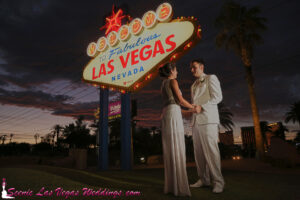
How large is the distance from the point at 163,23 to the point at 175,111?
6.04 m

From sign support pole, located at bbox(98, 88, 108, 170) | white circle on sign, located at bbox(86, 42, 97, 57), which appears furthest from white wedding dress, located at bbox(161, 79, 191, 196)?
white circle on sign, located at bbox(86, 42, 97, 57)

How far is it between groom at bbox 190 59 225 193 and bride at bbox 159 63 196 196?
0.31 metres

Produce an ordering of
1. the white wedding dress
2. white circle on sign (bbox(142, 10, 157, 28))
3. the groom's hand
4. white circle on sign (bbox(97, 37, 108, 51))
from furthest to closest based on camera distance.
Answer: white circle on sign (bbox(97, 37, 108, 51)) < white circle on sign (bbox(142, 10, 157, 28)) < the groom's hand < the white wedding dress

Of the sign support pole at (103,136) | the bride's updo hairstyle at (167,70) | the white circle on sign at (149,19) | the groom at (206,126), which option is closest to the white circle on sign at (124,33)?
the white circle on sign at (149,19)

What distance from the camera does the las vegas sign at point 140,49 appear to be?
761 centimetres

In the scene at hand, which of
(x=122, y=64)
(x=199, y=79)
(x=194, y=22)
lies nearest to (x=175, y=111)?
(x=199, y=79)

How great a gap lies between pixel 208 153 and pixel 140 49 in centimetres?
648

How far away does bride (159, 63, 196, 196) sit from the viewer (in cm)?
312

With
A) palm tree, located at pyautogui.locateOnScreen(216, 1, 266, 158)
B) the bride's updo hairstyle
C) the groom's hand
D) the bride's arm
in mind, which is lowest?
the groom's hand

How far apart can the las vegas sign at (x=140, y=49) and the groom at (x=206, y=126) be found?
3775mm

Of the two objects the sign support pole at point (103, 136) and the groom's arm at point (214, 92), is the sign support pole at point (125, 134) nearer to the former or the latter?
the sign support pole at point (103, 136)

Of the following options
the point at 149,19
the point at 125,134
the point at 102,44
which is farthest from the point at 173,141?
the point at 102,44

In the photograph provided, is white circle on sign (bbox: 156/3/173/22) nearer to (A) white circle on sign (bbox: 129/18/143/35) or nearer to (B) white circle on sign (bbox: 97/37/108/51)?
(A) white circle on sign (bbox: 129/18/143/35)

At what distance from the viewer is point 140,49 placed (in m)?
9.09
